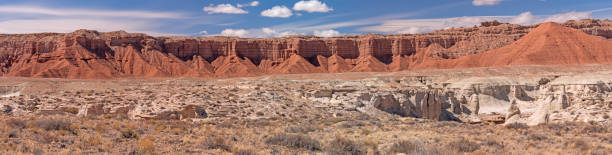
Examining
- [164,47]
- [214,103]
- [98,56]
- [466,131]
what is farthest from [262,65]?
[466,131]

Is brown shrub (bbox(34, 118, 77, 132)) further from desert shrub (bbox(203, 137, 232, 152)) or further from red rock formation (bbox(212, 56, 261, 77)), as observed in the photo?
red rock formation (bbox(212, 56, 261, 77))

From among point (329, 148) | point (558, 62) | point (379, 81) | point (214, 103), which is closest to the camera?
point (329, 148)

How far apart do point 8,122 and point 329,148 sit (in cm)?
1002

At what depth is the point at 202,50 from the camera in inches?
4200

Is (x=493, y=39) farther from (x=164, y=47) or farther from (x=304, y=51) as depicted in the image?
(x=164, y=47)

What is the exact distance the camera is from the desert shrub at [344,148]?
12141mm

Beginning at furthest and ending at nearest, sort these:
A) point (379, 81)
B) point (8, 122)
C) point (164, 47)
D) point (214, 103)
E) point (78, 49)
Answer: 1. point (164, 47)
2. point (78, 49)
3. point (379, 81)
4. point (214, 103)
5. point (8, 122)

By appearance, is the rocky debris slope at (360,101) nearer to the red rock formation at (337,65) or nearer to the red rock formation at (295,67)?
the red rock formation at (295,67)

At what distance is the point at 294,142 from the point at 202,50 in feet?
318

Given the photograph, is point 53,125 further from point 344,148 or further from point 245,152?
point 344,148

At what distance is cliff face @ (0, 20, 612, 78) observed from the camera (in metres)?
90.8

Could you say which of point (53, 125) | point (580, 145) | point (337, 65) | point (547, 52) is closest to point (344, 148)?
point (580, 145)

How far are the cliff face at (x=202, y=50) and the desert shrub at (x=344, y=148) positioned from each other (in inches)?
3257

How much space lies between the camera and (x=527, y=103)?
129 feet
